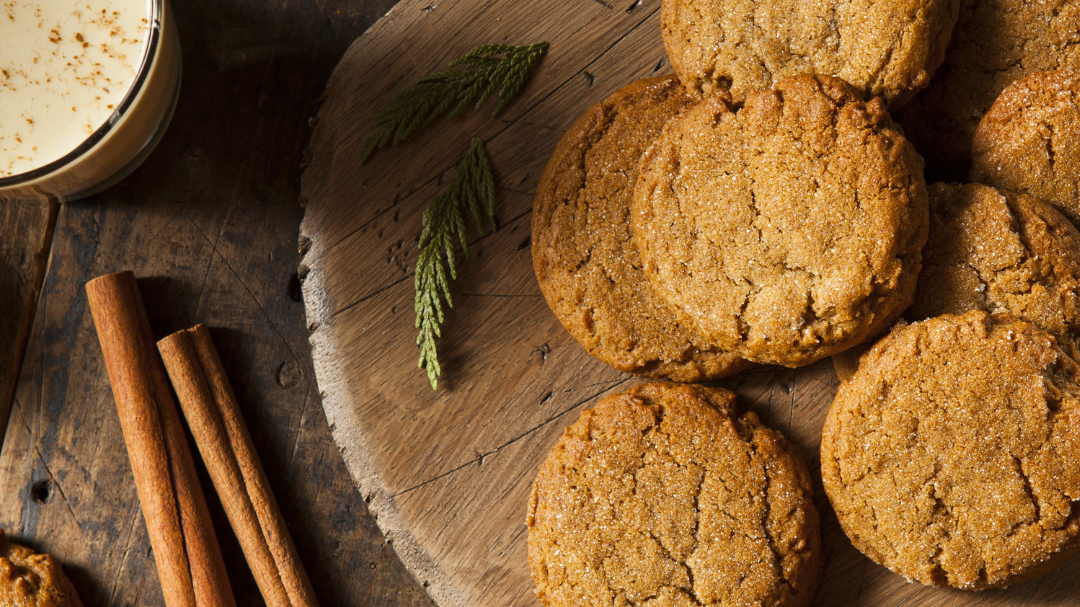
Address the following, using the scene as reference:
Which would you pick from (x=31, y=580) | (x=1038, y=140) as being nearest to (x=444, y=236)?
(x=1038, y=140)

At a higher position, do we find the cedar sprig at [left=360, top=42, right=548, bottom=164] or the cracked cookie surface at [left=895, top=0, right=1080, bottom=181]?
the cedar sprig at [left=360, top=42, right=548, bottom=164]

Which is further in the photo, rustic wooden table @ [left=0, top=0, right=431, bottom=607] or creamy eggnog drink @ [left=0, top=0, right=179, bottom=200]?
rustic wooden table @ [left=0, top=0, right=431, bottom=607]

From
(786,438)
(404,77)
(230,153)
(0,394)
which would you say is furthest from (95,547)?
(786,438)

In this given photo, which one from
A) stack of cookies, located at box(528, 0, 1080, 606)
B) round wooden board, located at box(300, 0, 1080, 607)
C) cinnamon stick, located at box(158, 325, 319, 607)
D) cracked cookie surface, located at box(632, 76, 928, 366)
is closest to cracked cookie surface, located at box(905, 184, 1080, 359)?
stack of cookies, located at box(528, 0, 1080, 606)

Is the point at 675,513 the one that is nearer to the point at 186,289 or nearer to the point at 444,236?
the point at 444,236

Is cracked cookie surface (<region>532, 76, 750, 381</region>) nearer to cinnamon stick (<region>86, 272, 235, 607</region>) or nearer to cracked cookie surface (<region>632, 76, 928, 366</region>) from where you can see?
cracked cookie surface (<region>632, 76, 928, 366</region>)
